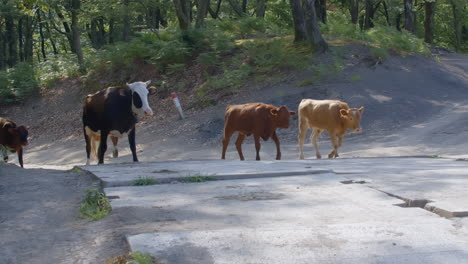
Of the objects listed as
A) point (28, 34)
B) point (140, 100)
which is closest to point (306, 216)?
point (140, 100)

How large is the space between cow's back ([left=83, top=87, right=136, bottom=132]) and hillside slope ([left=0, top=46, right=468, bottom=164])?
3008 millimetres

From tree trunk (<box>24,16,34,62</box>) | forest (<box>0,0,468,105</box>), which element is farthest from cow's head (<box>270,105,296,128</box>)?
tree trunk (<box>24,16,34,62</box>)

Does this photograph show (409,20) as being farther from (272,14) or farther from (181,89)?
(181,89)

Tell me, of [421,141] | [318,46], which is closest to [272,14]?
[318,46]

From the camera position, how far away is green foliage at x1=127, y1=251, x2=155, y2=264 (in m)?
4.77

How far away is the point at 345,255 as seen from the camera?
5.11m

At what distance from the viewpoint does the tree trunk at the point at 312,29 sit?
25.8m

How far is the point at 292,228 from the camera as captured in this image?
5.80 meters

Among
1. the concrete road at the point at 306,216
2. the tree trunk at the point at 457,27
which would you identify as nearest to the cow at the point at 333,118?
the concrete road at the point at 306,216

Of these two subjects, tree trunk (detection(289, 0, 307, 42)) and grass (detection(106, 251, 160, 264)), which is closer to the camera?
grass (detection(106, 251, 160, 264))

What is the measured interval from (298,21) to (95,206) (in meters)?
21.6

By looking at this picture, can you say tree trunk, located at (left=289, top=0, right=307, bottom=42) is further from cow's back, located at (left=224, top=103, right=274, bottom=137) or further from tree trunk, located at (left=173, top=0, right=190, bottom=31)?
cow's back, located at (left=224, top=103, right=274, bottom=137)

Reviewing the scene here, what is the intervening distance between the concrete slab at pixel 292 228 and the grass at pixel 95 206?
0.62 ft

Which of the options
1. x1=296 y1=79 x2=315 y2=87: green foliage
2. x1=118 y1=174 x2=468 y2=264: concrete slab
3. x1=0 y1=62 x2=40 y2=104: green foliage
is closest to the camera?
x1=118 y1=174 x2=468 y2=264: concrete slab
